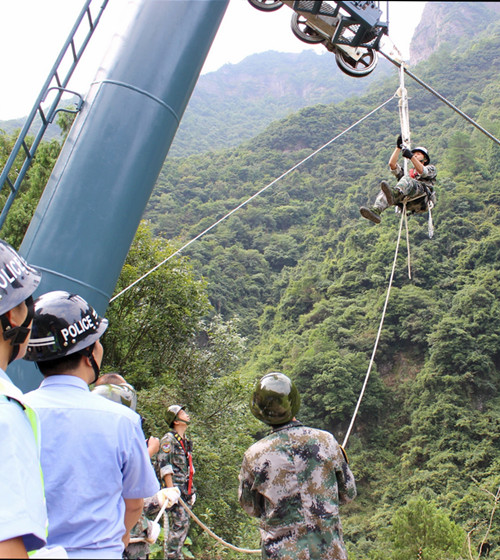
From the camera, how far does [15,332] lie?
1.05 metres

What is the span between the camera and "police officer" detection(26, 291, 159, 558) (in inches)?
50.8

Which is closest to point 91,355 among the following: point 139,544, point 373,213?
point 139,544

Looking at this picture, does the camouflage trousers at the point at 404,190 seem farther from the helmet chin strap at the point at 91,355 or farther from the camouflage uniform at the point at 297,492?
the helmet chin strap at the point at 91,355

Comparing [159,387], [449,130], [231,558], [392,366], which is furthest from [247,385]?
[449,130]

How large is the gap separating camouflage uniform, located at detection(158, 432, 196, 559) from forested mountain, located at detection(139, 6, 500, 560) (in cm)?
379

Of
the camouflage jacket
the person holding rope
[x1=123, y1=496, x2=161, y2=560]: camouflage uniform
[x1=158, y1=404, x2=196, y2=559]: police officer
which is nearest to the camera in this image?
the person holding rope

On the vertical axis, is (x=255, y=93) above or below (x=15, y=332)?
above

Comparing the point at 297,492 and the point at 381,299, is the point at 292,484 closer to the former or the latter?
the point at 297,492

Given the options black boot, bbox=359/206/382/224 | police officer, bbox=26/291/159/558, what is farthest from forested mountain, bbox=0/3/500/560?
police officer, bbox=26/291/159/558

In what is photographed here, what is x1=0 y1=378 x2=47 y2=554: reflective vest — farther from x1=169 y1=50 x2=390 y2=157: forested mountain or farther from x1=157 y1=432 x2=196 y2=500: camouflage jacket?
x1=169 y1=50 x2=390 y2=157: forested mountain

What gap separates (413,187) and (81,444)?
5.46 m

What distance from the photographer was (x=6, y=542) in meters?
0.75

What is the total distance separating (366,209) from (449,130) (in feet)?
183

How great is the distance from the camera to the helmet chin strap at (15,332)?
3.41ft
